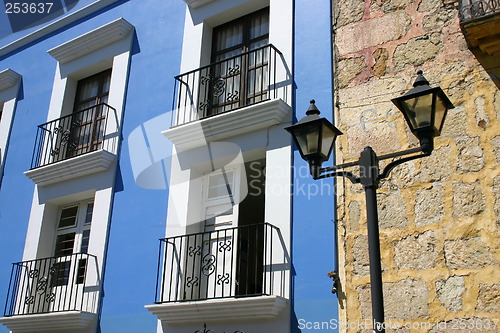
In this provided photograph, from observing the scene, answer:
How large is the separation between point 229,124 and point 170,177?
115 cm

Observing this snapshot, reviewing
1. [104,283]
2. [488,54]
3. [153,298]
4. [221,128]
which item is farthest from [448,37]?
[104,283]

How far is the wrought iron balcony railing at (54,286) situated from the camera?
7.99m

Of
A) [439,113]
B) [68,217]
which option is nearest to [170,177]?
[68,217]

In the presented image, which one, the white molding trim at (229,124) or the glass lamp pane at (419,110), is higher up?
the white molding trim at (229,124)

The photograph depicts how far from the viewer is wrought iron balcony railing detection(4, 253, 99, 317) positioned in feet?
26.2

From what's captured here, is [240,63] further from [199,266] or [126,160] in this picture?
[199,266]

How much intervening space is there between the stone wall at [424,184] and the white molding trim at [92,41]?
163 inches

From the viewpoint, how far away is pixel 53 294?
8430 millimetres

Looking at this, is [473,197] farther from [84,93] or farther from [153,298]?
[84,93]

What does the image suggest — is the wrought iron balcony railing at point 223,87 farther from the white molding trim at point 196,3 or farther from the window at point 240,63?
the white molding trim at point 196,3

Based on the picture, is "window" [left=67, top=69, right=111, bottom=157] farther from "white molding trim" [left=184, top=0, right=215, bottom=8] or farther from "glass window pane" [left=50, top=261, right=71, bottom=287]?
"white molding trim" [left=184, top=0, right=215, bottom=8]

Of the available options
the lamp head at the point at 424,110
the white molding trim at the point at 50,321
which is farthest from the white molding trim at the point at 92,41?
the lamp head at the point at 424,110

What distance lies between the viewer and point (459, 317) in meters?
5.20

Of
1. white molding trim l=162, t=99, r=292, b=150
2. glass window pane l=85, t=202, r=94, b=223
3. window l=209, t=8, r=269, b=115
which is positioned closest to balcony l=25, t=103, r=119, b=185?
glass window pane l=85, t=202, r=94, b=223
